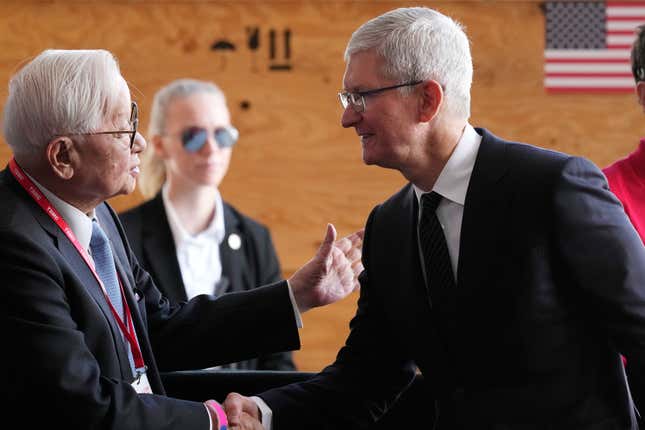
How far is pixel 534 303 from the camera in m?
2.21

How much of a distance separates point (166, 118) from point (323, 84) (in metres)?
1.37

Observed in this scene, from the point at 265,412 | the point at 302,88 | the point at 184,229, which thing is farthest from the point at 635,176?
the point at 302,88

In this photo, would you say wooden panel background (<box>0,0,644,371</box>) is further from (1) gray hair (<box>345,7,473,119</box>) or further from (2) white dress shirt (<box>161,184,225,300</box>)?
(1) gray hair (<box>345,7,473,119</box>)

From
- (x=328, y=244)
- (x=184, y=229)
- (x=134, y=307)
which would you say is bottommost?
(x=184, y=229)

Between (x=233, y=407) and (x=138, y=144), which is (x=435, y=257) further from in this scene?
(x=138, y=144)

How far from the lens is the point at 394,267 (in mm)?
2506

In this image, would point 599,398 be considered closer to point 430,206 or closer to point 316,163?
point 430,206

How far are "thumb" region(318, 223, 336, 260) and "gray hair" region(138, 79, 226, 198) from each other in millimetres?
1979

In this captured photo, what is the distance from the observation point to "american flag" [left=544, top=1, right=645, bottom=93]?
5645 millimetres

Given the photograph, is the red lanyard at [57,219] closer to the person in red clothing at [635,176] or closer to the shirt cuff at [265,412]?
the shirt cuff at [265,412]

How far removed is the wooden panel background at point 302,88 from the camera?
5668mm

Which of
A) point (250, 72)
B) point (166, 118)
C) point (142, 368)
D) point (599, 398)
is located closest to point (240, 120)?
point (250, 72)

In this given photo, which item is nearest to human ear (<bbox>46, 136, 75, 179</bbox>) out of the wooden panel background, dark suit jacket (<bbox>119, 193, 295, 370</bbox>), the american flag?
Result: dark suit jacket (<bbox>119, 193, 295, 370</bbox>)

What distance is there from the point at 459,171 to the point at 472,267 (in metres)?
0.24
